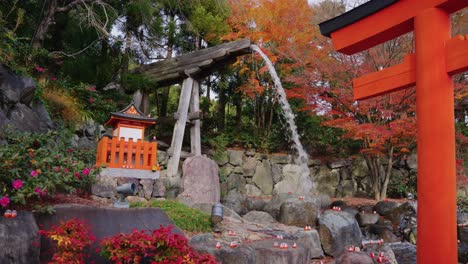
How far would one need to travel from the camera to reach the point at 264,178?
1238 cm

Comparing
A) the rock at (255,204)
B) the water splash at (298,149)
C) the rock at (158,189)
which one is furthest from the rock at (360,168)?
the rock at (158,189)

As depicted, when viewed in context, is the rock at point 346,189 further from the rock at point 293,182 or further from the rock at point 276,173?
the rock at point 276,173

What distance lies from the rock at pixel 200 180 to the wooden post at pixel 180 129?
13.5 inches

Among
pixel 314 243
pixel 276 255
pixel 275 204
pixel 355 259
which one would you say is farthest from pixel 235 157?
pixel 355 259

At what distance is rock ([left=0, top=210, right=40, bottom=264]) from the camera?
2.79 metres

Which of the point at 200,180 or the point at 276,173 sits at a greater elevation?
the point at 276,173

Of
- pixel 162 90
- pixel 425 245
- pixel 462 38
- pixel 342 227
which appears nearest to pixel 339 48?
pixel 462 38

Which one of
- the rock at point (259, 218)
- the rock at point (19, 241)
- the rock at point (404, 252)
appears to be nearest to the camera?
the rock at point (19, 241)

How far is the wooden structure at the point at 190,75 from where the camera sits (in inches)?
368

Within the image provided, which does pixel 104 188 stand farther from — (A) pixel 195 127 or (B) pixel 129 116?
(A) pixel 195 127

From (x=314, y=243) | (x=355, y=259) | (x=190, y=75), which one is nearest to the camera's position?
(x=355, y=259)

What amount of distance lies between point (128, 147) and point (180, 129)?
433 centimetres

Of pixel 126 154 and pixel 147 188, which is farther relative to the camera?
pixel 147 188

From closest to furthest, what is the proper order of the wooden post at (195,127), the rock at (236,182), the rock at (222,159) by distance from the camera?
the wooden post at (195,127) → the rock at (236,182) → the rock at (222,159)
